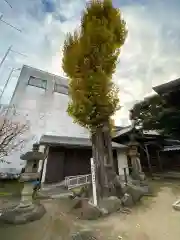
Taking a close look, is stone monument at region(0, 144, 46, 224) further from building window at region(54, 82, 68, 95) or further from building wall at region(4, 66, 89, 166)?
building window at region(54, 82, 68, 95)

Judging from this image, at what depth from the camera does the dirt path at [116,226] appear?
3605mm

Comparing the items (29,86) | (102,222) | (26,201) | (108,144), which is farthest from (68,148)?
(29,86)

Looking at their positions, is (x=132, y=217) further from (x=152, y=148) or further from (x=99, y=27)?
(x=152, y=148)

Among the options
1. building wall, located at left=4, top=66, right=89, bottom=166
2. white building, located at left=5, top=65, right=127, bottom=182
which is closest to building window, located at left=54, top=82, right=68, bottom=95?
white building, located at left=5, top=65, right=127, bottom=182

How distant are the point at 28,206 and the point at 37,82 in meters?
15.2

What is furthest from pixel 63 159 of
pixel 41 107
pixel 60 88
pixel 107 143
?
pixel 60 88

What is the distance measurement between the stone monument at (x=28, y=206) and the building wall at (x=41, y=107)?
7.99 metres

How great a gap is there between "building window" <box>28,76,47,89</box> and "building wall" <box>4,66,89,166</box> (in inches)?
5.1

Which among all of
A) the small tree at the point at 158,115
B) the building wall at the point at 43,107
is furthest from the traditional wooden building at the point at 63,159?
the building wall at the point at 43,107

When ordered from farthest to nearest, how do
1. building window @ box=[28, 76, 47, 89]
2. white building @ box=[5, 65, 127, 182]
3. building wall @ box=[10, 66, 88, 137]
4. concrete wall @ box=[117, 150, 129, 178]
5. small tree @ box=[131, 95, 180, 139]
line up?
building window @ box=[28, 76, 47, 89] → building wall @ box=[10, 66, 88, 137] → white building @ box=[5, 65, 127, 182] → concrete wall @ box=[117, 150, 129, 178] → small tree @ box=[131, 95, 180, 139]

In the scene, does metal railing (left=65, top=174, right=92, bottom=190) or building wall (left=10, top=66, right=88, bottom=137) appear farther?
building wall (left=10, top=66, right=88, bottom=137)

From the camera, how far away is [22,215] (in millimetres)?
4465

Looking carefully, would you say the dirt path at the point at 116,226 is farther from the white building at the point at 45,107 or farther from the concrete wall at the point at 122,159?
the concrete wall at the point at 122,159

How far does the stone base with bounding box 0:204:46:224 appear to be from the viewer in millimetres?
4297
